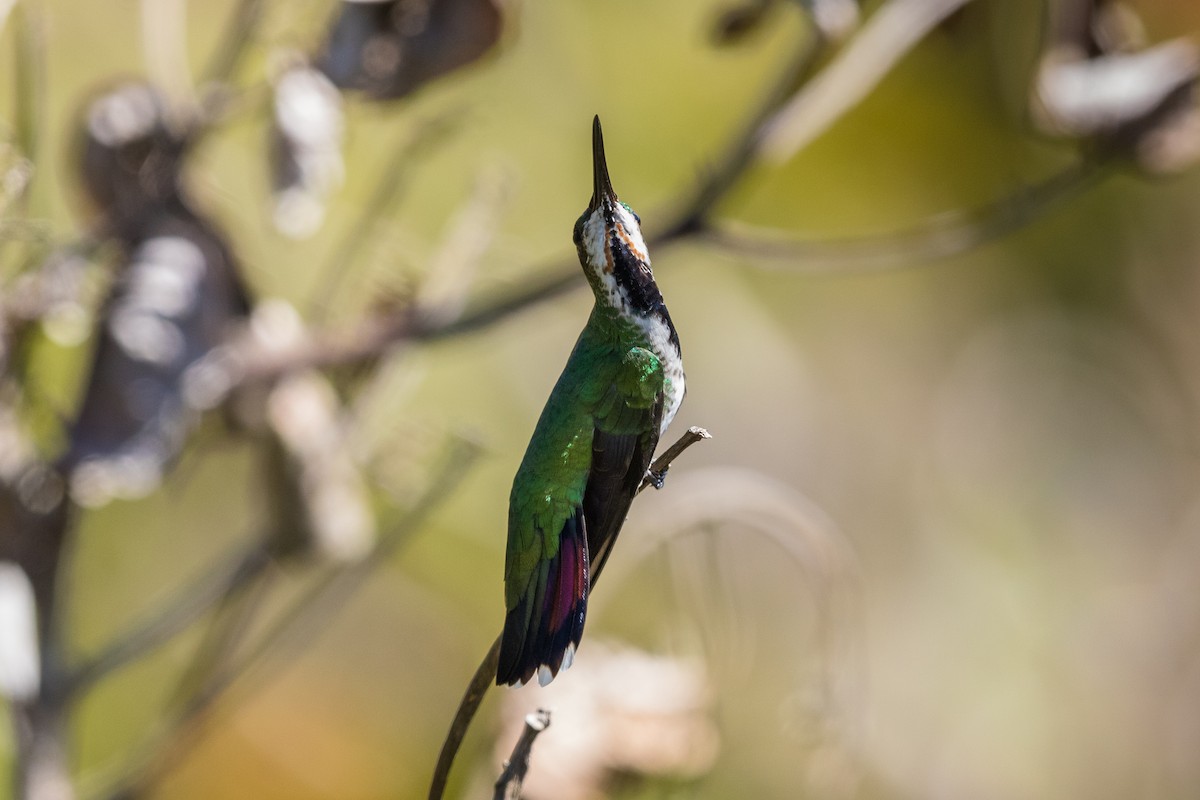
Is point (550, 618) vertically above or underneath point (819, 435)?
underneath

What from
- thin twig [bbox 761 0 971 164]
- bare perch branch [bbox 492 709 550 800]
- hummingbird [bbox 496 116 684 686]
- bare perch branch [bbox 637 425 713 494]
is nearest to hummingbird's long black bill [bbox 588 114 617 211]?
hummingbird [bbox 496 116 684 686]

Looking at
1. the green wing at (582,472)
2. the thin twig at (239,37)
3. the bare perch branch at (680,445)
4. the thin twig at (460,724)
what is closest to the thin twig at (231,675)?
the green wing at (582,472)

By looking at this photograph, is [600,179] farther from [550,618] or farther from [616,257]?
[550,618]

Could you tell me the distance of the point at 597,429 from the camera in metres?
1.51

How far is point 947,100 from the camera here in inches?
198

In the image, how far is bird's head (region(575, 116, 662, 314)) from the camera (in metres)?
1.57

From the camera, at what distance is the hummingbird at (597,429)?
4.70ft

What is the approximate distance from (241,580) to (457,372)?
1.98m

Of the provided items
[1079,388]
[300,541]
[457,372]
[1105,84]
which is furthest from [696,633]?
[1079,388]

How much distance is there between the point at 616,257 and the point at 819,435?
3.24 m

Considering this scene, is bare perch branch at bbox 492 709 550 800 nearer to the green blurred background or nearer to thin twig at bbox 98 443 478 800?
thin twig at bbox 98 443 478 800

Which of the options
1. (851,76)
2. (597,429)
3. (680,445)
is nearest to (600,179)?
(597,429)

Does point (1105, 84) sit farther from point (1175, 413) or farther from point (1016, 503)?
point (1175, 413)

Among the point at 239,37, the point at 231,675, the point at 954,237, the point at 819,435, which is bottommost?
the point at 231,675
